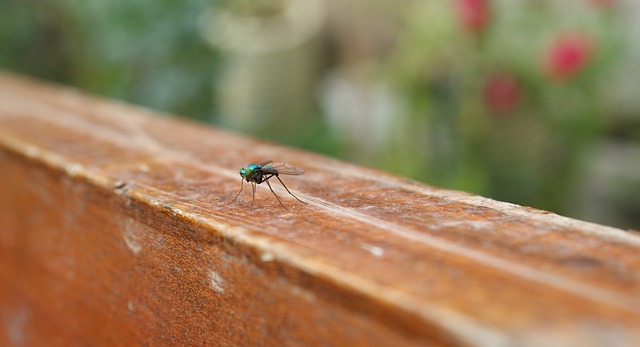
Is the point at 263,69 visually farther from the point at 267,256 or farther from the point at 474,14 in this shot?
the point at 267,256

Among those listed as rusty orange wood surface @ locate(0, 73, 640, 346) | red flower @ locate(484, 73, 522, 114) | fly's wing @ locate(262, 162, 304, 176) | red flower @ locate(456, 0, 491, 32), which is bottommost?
rusty orange wood surface @ locate(0, 73, 640, 346)

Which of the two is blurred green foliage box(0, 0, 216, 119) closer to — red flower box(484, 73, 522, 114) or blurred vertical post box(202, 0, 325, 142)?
blurred vertical post box(202, 0, 325, 142)

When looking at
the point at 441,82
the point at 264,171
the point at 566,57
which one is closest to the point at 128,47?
the point at 441,82

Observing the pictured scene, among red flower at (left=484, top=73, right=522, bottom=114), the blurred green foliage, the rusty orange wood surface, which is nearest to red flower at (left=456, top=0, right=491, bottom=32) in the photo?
red flower at (left=484, top=73, right=522, bottom=114)

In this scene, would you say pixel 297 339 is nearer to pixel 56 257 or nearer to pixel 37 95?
pixel 56 257

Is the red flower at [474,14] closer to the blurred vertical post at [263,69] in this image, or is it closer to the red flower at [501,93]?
the red flower at [501,93]

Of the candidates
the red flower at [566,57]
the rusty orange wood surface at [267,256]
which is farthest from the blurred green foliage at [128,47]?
the rusty orange wood surface at [267,256]
